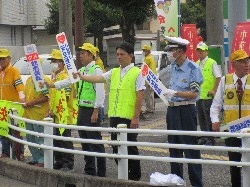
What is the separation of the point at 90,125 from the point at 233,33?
180 inches

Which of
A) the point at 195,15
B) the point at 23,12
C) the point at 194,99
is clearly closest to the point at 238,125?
the point at 194,99

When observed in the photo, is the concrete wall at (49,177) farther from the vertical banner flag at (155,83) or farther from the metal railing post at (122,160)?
the vertical banner flag at (155,83)

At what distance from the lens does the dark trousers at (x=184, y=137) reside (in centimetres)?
838

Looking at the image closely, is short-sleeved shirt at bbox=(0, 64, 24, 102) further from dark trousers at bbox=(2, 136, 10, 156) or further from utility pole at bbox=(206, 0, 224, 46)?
utility pole at bbox=(206, 0, 224, 46)

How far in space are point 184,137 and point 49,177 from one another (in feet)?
7.45

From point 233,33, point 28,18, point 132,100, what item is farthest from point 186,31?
point 28,18

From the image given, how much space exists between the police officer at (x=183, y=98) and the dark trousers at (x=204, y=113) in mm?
4238

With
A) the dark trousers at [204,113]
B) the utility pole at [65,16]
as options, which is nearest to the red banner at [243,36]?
the dark trousers at [204,113]

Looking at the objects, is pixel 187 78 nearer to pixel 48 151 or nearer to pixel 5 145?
pixel 48 151

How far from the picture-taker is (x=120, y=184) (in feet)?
28.2

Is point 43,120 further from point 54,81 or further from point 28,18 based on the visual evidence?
point 28,18

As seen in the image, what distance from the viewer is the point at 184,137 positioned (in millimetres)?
8375

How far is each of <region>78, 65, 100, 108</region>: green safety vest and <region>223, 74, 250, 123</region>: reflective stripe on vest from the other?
2.15 metres

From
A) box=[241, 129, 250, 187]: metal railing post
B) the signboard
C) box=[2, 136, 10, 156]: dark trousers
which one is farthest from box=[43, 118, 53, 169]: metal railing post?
box=[241, 129, 250, 187]: metal railing post
